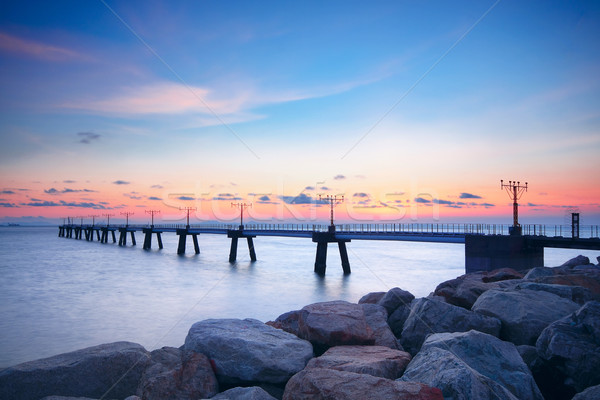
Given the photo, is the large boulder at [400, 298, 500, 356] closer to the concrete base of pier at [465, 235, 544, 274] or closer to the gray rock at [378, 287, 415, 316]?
the gray rock at [378, 287, 415, 316]

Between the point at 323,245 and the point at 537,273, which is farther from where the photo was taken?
the point at 323,245

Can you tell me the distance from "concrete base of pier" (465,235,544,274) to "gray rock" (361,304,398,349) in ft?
60.9

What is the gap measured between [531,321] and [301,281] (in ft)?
122

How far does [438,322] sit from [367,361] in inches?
95.1

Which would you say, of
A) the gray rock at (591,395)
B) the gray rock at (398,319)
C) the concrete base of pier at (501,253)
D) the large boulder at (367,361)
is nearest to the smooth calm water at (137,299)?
the concrete base of pier at (501,253)

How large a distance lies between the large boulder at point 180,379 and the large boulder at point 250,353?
7.5 inches

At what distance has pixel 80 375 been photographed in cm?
586

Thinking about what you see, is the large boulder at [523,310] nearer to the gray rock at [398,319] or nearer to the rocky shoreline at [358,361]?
the rocky shoreline at [358,361]

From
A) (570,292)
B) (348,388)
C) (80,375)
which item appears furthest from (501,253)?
(80,375)

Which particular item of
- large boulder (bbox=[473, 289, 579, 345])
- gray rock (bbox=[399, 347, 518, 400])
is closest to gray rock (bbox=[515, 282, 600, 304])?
large boulder (bbox=[473, 289, 579, 345])

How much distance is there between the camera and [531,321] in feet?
22.5

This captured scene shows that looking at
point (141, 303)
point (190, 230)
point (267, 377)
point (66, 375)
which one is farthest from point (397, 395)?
point (190, 230)

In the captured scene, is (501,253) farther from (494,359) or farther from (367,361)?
(367,361)

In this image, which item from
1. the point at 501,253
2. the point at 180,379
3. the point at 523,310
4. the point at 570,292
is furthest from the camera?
the point at 501,253
